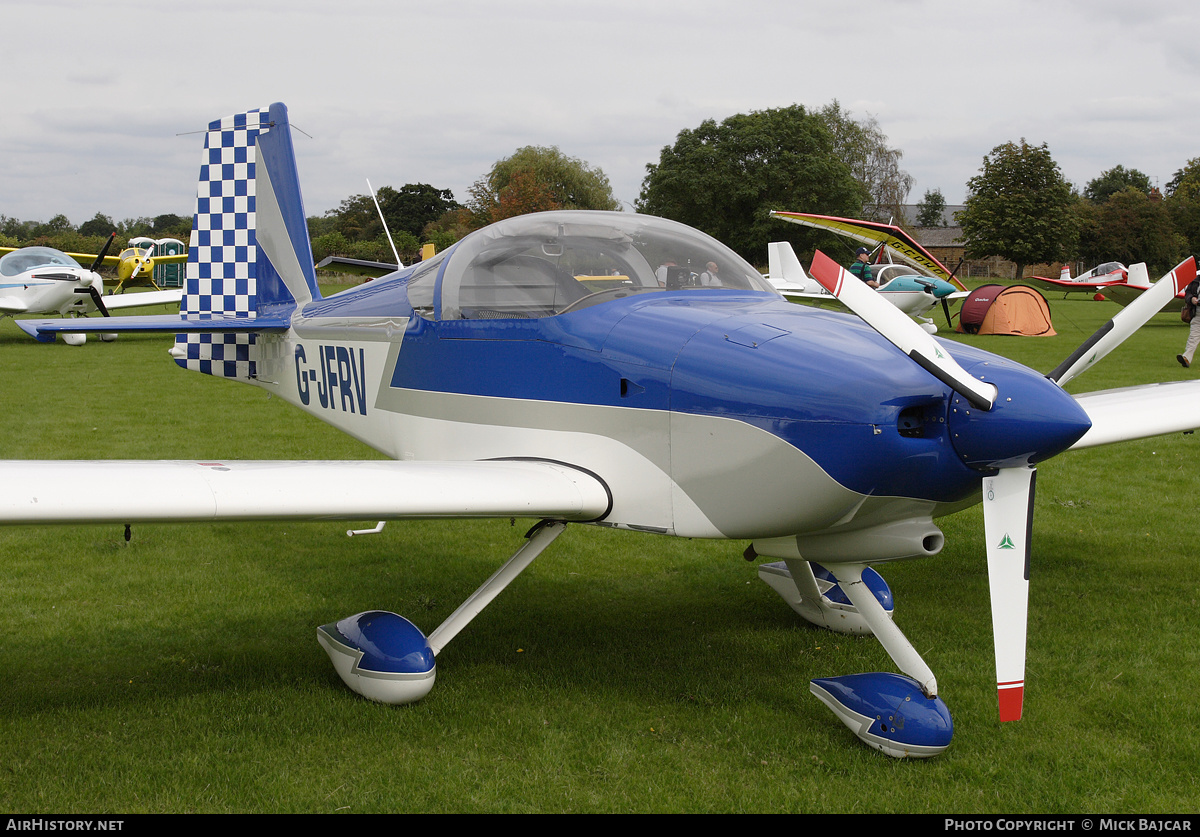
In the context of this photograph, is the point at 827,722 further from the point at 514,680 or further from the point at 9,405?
the point at 9,405

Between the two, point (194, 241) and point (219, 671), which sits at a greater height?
point (194, 241)

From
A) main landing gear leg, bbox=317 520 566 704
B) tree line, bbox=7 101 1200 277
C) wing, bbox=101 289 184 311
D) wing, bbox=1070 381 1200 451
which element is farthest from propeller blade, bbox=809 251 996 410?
tree line, bbox=7 101 1200 277

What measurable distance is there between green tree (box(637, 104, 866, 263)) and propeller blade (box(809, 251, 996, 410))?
54.2 metres

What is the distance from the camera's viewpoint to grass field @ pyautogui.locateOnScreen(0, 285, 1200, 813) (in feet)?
10.8

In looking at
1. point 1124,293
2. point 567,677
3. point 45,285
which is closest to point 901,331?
point 567,677

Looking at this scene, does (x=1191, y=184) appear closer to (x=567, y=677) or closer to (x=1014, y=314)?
(x=1014, y=314)

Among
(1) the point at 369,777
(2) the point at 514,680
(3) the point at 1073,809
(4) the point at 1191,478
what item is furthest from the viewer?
(4) the point at 1191,478

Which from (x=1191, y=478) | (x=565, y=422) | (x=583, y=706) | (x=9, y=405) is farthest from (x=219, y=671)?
(x=9, y=405)

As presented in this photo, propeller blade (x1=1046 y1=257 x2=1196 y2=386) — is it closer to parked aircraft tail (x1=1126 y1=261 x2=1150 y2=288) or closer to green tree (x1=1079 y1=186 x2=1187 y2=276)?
parked aircraft tail (x1=1126 y1=261 x2=1150 y2=288)

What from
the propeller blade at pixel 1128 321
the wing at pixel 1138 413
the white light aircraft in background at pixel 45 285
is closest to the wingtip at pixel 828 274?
the propeller blade at pixel 1128 321

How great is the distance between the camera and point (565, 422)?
3.97 m

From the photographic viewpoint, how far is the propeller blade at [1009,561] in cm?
314

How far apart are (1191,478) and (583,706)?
7.03m

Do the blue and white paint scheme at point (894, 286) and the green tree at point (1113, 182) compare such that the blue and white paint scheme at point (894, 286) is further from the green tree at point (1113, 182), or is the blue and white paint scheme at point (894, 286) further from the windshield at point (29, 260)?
the green tree at point (1113, 182)
